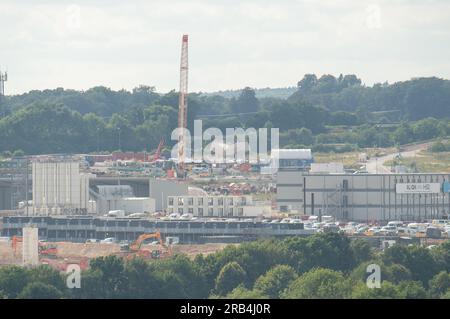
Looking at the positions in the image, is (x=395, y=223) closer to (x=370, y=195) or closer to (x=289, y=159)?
(x=370, y=195)

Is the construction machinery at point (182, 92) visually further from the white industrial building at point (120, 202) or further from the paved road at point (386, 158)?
the white industrial building at point (120, 202)

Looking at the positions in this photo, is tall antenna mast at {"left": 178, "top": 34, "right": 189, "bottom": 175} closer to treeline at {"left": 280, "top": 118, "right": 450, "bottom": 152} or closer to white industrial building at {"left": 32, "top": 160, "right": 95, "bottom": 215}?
treeline at {"left": 280, "top": 118, "right": 450, "bottom": 152}

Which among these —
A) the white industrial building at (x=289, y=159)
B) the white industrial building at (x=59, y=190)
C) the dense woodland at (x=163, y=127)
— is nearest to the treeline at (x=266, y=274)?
the white industrial building at (x=59, y=190)

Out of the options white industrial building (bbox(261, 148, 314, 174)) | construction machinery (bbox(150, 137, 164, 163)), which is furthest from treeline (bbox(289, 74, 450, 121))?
white industrial building (bbox(261, 148, 314, 174))

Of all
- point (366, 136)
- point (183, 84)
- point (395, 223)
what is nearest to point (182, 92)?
point (183, 84)

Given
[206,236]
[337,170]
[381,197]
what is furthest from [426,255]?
[337,170]

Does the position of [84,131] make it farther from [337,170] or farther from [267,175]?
[337,170]
